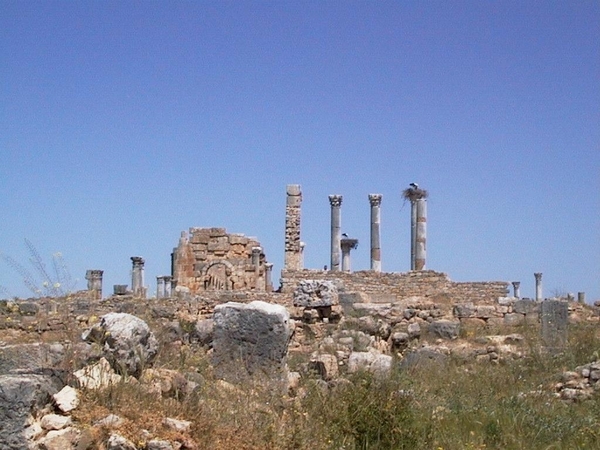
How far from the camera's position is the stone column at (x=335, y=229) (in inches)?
1369

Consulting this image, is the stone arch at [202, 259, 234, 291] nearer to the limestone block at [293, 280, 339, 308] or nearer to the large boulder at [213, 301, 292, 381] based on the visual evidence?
the limestone block at [293, 280, 339, 308]

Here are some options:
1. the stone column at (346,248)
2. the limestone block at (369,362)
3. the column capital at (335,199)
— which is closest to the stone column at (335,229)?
the column capital at (335,199)

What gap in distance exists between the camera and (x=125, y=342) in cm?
669

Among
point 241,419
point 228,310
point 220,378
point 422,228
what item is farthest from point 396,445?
point 422,228

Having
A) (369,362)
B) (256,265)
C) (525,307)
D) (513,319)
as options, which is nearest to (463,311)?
(513,319)

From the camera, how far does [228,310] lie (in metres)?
8.97

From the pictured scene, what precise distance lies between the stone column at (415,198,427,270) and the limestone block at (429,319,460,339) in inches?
717

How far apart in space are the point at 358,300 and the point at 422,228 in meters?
15.2

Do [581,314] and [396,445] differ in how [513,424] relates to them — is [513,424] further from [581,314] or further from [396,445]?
[581,314]

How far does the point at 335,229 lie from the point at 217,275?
8.85 m

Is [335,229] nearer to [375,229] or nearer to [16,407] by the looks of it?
[375,229]

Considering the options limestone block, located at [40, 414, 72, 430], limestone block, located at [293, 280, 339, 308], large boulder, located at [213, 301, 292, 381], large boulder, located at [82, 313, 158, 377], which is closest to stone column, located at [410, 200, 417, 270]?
limestone block, located at [293, 280, 339, 308]

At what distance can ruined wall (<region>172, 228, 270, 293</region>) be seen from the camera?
27422mm

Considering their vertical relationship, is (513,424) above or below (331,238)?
below
